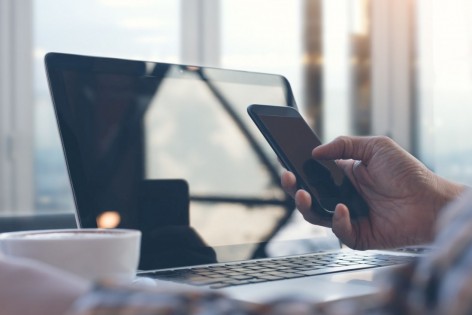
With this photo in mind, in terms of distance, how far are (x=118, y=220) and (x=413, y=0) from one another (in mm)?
2837

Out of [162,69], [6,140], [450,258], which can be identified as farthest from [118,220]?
[6,140]

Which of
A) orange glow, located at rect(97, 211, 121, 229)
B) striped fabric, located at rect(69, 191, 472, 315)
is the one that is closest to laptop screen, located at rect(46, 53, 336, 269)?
orange glow, located at rect(97, 211, 121, 229)

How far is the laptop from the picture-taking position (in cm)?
75

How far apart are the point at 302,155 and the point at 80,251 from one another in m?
0.41

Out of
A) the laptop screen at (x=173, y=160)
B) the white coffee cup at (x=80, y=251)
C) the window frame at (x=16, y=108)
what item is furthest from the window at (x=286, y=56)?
the white coffee cup at (x=80, y=251)

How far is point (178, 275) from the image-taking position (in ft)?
2.35

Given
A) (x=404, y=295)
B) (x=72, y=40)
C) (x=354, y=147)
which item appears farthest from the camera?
(x=72, y=40)

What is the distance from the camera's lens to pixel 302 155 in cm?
86

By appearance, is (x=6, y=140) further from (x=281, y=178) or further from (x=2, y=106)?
(x=281, y=178)

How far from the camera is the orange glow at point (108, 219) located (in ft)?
2.47

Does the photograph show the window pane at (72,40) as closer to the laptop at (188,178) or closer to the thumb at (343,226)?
the laptop at (188,178)

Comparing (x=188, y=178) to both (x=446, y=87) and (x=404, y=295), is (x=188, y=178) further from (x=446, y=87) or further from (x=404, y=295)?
(x=446, y=87)

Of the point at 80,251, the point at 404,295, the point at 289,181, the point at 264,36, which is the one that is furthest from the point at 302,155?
the point at 264,36

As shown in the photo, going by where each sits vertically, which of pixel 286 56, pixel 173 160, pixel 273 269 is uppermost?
pixel 286 56
